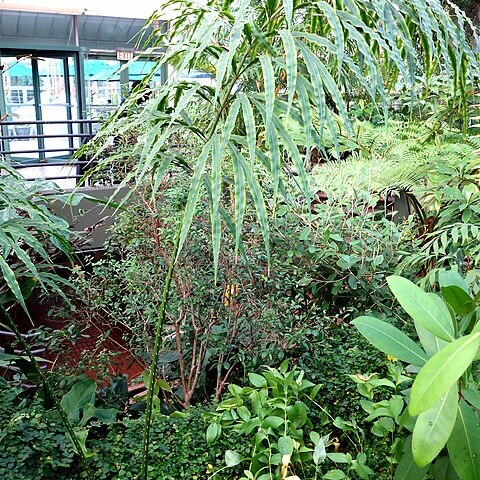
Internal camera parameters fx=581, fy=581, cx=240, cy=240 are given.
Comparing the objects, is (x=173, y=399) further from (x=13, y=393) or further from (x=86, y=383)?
(x=13, y=393)

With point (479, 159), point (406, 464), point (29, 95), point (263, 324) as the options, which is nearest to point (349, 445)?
point (406, 464)

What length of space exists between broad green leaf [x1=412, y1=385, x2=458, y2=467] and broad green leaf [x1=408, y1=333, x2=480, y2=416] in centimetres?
26

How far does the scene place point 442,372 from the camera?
3.60 ft

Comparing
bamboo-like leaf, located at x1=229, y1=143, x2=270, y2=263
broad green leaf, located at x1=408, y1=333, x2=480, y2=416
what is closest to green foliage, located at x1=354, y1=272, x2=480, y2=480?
broad green leaf, located at x1=408, y1=333, x2=480, y2=416

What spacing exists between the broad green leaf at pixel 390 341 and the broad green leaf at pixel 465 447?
0.62 ft

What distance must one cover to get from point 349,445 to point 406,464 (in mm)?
440

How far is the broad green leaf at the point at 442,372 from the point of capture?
42.2 inches

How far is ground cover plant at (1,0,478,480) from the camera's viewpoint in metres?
1.50

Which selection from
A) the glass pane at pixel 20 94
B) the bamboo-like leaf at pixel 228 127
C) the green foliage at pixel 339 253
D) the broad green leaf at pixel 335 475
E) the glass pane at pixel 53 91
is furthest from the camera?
the glass pane at pixel 53 91

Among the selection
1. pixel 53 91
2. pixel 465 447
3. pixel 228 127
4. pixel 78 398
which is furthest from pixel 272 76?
pixel 53 91

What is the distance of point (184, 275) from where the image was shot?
2490 mm

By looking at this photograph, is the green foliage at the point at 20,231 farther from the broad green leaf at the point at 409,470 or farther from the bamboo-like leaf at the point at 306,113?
the broad green leaf at the point at 409,470

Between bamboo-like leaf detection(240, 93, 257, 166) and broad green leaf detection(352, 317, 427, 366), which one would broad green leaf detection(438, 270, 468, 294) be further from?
bamboo-like leaf detection(240, 93, 257, 166)

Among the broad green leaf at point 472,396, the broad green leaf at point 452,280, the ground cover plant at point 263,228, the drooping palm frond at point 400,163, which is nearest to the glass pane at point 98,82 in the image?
the drooping palm frond at point 400,163
